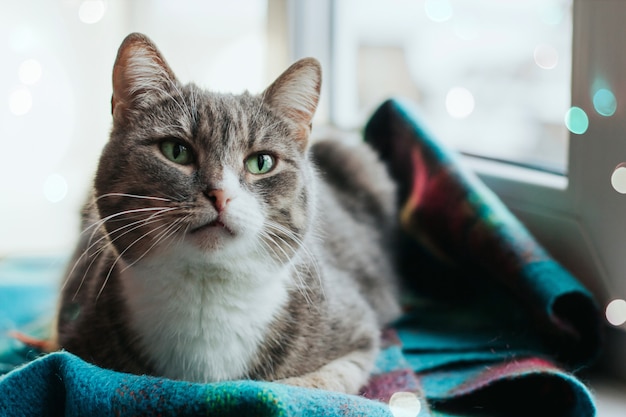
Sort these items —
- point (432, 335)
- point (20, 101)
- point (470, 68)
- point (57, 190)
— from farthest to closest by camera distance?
1. point (20, 101)
2. point (57, 190)
3. point (470, 68)
4. point (432, 335)

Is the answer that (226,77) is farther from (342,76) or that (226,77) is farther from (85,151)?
(85,151)

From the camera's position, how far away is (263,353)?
0.92m

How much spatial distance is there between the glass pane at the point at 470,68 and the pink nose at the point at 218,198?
0.74 m

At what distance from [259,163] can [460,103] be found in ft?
2.78

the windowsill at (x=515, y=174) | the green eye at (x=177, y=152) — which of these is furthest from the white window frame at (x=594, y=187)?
the green eye at (x=177, y=152)

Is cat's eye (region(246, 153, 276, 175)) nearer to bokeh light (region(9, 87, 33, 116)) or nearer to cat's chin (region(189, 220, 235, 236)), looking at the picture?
cat's chin (region(189, 220, 235, 236))

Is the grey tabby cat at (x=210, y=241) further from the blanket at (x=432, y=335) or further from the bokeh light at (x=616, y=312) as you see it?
the bokeh light at (x=616, y=312)

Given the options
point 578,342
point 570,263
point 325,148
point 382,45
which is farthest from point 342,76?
point 578,342

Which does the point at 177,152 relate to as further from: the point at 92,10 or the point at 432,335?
the point at 92,10

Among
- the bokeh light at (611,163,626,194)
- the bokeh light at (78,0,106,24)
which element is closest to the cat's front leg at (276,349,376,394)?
the bokeh light at (611,163,626,194)

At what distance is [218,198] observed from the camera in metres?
0.78

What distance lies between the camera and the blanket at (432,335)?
73cm

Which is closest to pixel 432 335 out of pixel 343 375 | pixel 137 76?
pixel 343 375

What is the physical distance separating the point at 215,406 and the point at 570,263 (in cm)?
76
